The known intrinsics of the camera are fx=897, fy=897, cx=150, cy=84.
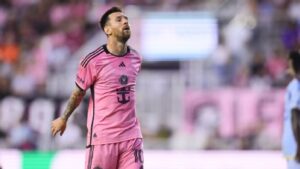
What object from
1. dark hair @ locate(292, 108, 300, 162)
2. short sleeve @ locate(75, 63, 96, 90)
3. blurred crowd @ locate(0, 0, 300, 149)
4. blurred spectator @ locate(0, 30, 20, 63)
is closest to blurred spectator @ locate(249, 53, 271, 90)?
blurred crowd @ locate(0, 0, 300, 149)

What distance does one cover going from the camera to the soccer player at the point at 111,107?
277 inches

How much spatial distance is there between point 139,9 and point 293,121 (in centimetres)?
857

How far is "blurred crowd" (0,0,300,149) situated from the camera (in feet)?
49.9

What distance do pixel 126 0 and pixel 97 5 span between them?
0.55 meters

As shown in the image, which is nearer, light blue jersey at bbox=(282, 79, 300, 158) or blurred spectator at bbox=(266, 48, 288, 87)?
light blue jersey at bbox=(282, 79, 300, 158)

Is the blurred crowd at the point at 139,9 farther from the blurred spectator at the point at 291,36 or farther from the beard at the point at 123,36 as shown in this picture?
the beard at the point at 123,36

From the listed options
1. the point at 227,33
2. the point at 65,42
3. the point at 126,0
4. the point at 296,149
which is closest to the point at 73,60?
the point at 65,42

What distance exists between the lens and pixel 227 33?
15633 mm

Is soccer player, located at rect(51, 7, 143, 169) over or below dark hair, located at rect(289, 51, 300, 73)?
below

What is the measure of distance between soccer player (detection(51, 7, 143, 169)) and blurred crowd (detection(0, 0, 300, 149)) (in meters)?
7.60

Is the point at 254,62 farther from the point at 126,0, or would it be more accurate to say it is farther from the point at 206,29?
the point at 126,0

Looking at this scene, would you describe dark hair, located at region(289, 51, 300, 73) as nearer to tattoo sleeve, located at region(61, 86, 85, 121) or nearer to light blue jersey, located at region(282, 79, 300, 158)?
light blue jersey, located at region(282, 79, 300, 158)

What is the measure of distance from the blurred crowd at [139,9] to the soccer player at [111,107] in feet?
24.9

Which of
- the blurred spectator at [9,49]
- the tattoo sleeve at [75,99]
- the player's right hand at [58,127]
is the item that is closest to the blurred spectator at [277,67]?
the blurred spectator at [9,49]
